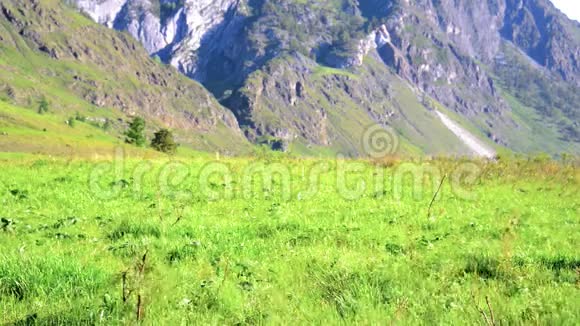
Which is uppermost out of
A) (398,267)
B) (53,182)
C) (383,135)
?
(383,135)

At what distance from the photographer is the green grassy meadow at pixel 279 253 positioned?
623 centimetres

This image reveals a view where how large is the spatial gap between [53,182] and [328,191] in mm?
10586

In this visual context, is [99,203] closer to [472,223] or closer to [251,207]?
[251,207]

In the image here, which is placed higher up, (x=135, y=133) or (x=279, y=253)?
(x=279, y=253)

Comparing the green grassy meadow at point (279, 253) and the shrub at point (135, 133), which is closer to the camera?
the green grassy meadow at point (279, 253)

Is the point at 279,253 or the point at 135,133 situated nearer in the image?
the point at 279,253

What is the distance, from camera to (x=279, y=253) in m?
9.68

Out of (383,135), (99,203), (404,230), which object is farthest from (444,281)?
(383,135)

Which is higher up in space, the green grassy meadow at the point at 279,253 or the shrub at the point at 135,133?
the green grassy meadow at the point at 279,253

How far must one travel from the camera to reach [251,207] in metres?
15.1

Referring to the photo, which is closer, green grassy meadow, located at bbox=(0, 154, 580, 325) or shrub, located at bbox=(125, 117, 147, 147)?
green grassy meadow, located at bbox=(0, 154, 580, 325)

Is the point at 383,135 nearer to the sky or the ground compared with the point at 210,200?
nearer to the sky

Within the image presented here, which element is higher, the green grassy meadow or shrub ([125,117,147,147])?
the green grassy meadow

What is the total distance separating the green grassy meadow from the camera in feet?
20.5
